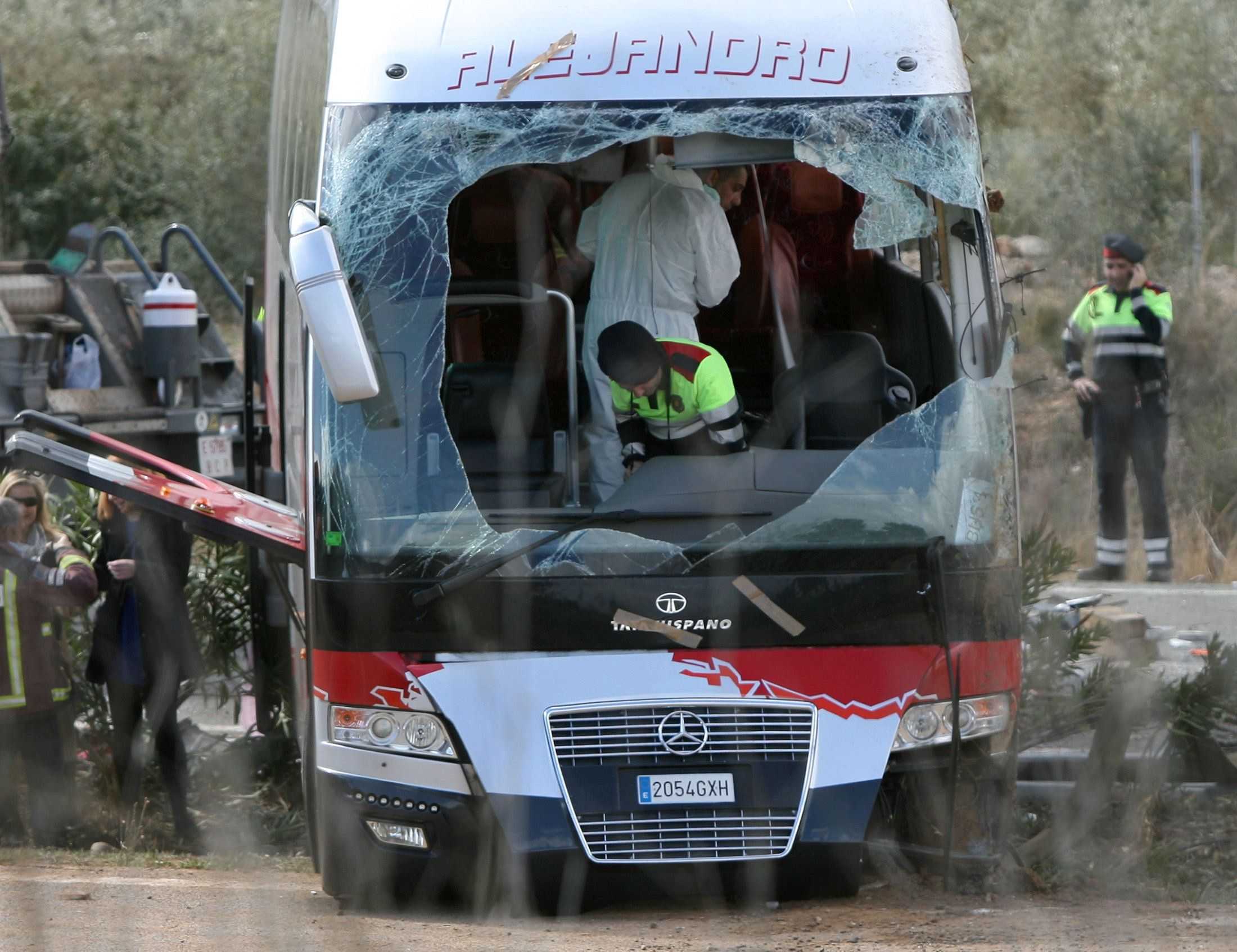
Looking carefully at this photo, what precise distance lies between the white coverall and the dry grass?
4.06 metres

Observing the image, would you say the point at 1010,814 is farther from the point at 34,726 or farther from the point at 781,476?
the point at 34,726

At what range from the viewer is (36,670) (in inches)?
285


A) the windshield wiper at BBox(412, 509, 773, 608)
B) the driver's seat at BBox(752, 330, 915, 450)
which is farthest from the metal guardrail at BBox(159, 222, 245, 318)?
the windshield wiper at BBox(412, 509, 773, 608)

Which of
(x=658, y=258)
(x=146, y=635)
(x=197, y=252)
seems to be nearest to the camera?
(x=658, y=258)

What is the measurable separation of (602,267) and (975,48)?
44.9 feet

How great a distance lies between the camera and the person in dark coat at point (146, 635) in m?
7.38

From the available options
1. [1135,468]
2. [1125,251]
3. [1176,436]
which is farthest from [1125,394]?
[1176,436]

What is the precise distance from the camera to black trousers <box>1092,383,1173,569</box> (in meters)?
10.1

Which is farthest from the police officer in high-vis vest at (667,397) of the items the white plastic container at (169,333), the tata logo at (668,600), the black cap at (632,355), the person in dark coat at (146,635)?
the white plastic container at (169,333)

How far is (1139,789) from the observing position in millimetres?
6836

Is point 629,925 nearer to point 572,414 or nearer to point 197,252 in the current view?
point 572,414

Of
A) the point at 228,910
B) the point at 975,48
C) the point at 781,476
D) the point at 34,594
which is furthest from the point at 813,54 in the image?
the point at 975,48

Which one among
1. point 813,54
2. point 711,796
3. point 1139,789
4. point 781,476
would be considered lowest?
point 1139,789

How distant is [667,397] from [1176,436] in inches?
278
